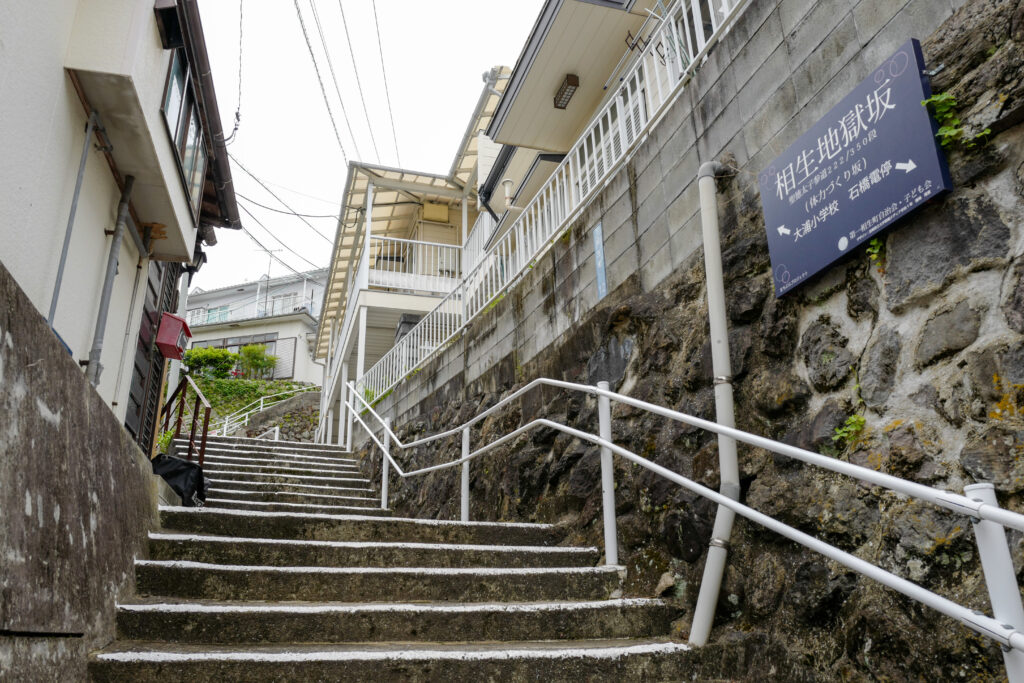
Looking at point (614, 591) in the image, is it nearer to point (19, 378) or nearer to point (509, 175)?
point (19, 378)

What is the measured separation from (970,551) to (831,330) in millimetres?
934

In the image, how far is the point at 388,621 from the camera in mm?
2605

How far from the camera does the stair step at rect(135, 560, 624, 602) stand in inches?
108

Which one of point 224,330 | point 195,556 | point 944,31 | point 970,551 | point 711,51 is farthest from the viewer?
point 224,330

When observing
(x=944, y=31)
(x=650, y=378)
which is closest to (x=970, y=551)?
(x=944, y=31)

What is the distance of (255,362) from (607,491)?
22215mm

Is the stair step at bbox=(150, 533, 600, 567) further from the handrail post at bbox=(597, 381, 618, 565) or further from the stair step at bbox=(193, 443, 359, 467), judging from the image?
the stair step at bbox=(193, 443, 359, 467)

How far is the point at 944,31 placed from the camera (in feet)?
7.16

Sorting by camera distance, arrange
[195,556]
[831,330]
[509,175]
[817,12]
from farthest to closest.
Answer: [509,175]
[195,556]
[817,12]
[831,330]

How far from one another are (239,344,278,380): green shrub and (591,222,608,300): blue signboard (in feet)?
69.6

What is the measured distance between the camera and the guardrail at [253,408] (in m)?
17.7

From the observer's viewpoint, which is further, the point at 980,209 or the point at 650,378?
the point at 650,378

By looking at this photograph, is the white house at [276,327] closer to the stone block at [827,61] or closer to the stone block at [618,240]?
the stone block at [618,240]

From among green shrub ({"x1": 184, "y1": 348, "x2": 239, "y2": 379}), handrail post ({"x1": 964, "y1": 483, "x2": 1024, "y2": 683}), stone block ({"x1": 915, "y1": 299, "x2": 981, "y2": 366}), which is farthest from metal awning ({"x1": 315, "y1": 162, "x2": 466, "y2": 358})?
handrail post ({"x1": 964, "y1": 483, "x2": 1024, "y2": 683})
